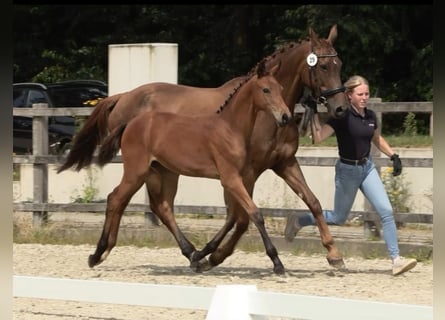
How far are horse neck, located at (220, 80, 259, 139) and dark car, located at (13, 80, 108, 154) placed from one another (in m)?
12.1

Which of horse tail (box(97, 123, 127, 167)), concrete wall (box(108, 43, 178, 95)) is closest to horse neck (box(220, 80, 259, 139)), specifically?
horse tail (box(97, 123, 127, 167))

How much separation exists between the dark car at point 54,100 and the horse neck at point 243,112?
1213 cm

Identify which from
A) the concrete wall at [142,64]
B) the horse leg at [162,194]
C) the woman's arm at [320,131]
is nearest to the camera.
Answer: the woman's arm at [320,131]

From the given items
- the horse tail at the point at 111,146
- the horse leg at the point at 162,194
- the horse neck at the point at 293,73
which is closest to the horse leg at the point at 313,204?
the horse neck at the point at 293,73

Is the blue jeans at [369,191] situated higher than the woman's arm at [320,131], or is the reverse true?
the woman's arm at [320,131]

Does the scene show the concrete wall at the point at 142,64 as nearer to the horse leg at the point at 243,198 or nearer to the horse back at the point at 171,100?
the horse back at the point at 171,100

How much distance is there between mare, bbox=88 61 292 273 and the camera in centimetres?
708

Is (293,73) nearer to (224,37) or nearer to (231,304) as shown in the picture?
(231,304)

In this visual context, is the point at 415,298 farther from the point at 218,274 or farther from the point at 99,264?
the point at 99,264

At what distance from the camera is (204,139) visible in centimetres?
734

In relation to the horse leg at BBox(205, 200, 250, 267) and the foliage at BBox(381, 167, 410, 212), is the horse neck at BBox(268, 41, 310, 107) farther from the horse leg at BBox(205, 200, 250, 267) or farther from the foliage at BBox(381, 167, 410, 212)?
the foliage at BBox(381, 167, 410, 212)

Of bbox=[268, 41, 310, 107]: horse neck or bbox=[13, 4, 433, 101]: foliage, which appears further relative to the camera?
bbox=[13, 4, 433, 101]: foliage

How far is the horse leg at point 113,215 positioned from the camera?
7727 millimetres

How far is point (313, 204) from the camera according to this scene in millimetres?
7398
